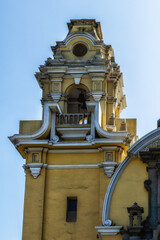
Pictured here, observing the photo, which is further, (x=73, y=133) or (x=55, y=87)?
(x=55, y=87)

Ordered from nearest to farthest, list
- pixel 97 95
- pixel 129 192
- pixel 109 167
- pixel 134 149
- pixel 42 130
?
pixel 129 192 → pixel 134 149 → pixel 109 167 → pixel 42 130 → pixel 97 95

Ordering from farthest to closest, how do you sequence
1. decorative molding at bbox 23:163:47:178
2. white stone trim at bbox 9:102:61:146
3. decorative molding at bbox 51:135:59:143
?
1. decorative molding at bbox 51:135:59:143
2. white stone trim at bbox 9:102:61:146
3. decorative molding at bbox 23:163:47:178

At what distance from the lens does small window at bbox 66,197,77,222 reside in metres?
32.1

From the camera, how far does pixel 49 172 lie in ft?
108

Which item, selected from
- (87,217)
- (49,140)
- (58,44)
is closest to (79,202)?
(87,217)

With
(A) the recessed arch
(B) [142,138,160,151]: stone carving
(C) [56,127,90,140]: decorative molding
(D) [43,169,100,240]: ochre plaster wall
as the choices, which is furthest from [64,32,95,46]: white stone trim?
(B) [142,138,160,151]: stone carving

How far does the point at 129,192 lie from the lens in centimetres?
2775

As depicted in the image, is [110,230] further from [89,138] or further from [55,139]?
[55,139]

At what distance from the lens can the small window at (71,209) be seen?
32.1 m

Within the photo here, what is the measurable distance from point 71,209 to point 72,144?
98.2 inches

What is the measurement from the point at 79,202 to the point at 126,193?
4732 millimetres

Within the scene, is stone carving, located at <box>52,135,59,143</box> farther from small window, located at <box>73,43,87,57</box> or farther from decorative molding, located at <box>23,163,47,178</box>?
small window, located at <box>73,43,87,57</box>

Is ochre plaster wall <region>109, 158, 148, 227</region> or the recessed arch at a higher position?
the recessed arch

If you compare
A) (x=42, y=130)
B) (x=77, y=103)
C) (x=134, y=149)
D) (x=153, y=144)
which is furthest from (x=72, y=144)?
(x=153, y=144)
